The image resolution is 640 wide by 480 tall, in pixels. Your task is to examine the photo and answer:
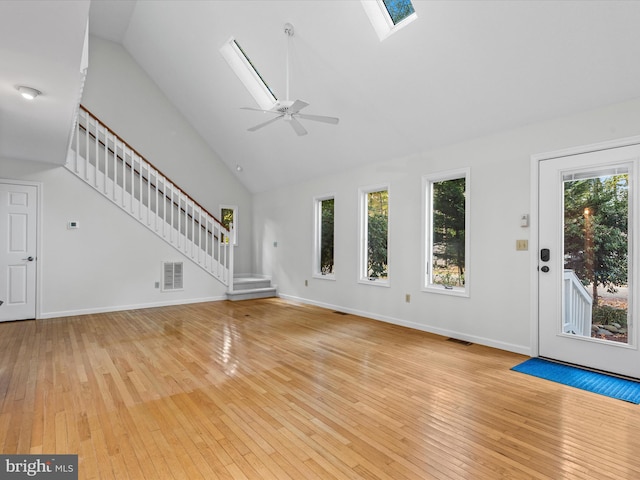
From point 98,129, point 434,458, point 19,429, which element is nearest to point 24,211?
point 98,129

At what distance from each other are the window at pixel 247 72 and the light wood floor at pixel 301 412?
4.12 m

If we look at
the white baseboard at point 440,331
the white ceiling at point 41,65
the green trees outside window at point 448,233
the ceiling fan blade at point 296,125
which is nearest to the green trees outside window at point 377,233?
the white baseboard at point 440,331

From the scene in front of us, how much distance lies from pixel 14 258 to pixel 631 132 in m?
8.29

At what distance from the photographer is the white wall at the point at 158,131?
7387 millimetres

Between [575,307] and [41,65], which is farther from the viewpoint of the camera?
[575,307]

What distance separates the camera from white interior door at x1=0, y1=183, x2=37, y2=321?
18.2ft

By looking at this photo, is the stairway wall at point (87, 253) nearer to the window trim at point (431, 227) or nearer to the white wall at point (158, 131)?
the white wall at point (158, 131)

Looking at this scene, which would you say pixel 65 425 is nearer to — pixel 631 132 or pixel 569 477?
pixel 569 477

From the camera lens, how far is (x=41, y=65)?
2.74 meters

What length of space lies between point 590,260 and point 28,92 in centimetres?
567

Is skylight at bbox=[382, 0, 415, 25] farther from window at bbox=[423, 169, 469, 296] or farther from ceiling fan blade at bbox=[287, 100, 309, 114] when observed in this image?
window at bbox=[423, 169, 469, 296]

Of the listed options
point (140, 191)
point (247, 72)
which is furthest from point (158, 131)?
point (247, 72)

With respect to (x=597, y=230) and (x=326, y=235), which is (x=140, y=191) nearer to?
(x=326, y=235)

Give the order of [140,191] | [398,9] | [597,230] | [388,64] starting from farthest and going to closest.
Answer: [140,191] < [388,64] < [398,9] < [597,230]
